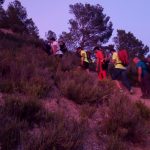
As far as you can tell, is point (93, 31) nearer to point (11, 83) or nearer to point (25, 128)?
point (11, 83)

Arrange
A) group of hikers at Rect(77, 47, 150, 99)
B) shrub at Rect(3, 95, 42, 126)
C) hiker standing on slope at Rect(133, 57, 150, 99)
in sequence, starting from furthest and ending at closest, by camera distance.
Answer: hiker standing on slope at Rect(133, 57, 150, 99), group of hikers at Rect(77, 47, 150, 99), shrub at Rect(3, 95, 42, 126)

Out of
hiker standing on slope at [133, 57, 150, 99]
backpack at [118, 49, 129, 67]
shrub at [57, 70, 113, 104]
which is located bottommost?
shrub at [57, 70, 113, 104]

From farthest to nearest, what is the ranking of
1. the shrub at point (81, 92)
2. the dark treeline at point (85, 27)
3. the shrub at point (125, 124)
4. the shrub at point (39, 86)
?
1. the dark treeline at point (85, 27)
2. the shrub at point (81, 92)
3. the shrub at point (39, 86)
4. the shrub at point (125, 124)

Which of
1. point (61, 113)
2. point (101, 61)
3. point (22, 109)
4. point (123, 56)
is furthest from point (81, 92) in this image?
point (101, 61)

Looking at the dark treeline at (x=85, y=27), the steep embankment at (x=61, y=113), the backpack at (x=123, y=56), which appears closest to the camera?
the steep embankment at (x=61, y=113)

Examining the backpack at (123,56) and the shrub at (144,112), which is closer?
the shrub at (144,112)

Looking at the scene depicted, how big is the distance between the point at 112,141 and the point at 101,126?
Result: 113 centimetres

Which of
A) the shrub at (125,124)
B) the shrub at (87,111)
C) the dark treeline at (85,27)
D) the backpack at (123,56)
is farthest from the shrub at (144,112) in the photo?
the dark treeline at (85,27)

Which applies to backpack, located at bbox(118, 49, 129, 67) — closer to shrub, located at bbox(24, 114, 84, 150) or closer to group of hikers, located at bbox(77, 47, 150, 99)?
group of hikers, located at bbox(77, 47, 150, 99)

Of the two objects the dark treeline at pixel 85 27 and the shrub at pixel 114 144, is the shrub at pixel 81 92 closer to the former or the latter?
the shrub at pixel 114 144

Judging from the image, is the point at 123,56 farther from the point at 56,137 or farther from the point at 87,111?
the point at 56,137

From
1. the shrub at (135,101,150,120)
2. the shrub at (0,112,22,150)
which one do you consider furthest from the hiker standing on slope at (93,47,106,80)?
the shrub at (0,112,22,150)

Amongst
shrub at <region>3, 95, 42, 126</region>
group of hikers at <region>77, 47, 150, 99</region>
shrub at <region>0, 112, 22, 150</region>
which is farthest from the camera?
group of hikers at <region>77, 47, 150, 99</region>

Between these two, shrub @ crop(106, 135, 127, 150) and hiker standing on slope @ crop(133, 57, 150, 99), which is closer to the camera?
shrub @ crop(106, 135, 127, 150)
